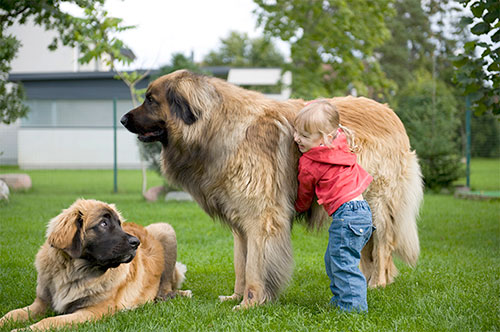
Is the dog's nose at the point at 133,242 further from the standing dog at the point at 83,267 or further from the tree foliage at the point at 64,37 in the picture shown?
the tree foliage at the point at 64,37

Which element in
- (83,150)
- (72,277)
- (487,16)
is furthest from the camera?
(83,150)

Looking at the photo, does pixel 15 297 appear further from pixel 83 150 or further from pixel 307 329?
pixel 83 150

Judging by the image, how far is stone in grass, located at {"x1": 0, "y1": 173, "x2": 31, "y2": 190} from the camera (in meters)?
13.7

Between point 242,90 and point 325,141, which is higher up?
point 242,90

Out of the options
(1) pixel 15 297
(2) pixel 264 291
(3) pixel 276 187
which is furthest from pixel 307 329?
(1) pixel 15 297

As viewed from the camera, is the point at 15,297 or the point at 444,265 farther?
the point at 444,265

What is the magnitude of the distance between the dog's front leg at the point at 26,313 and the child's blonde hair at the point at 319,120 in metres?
2.44

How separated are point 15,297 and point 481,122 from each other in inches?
631

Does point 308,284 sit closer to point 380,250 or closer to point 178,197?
point 380,250

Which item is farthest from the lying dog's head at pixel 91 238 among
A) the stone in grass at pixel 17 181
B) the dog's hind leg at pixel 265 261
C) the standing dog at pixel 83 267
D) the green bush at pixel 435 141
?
the green bush at pixel 435 141

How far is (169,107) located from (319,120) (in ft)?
3.97

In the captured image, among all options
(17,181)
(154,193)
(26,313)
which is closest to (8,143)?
(17,181)

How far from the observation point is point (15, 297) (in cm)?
433

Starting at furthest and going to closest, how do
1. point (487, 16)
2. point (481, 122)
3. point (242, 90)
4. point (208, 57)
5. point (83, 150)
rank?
1. point (208, 57)
2. point (83, 150)
3. point (481, 122)
4. point (487, 16)
5. point (242, 90)
